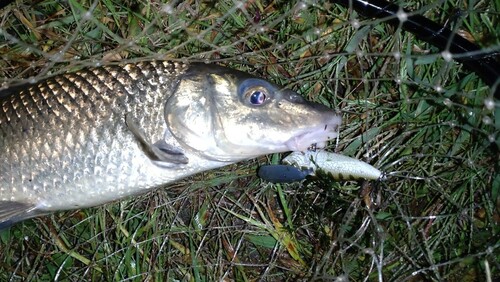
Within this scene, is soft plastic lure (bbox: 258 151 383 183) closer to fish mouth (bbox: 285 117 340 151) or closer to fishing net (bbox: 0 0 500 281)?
fishing net (bbox: 0 0 500 281)

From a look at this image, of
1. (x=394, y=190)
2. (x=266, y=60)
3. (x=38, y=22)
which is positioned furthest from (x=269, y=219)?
(x=38, y=22)

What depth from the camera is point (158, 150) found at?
224 cm

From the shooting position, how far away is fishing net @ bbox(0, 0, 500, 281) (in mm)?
2438

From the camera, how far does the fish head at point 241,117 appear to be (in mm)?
2236

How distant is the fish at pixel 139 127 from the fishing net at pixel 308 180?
0.17m

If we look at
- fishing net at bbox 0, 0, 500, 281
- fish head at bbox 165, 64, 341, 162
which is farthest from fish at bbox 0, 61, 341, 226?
fishing net at bbox 0, 0, 500, 281

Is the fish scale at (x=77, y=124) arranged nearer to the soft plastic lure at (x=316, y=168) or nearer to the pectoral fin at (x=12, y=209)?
the pectoral fin at (x=12, y=209)

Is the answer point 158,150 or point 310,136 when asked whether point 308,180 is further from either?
point 158,150

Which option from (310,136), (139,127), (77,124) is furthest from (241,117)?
(77,124)

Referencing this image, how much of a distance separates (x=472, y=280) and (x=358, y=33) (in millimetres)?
1221

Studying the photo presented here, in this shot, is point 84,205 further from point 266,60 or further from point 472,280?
Answer: point 472,280

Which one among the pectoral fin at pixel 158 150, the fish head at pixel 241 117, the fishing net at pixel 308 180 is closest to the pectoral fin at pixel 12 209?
the fishing net at pixel 308 180

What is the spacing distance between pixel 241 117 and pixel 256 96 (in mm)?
106

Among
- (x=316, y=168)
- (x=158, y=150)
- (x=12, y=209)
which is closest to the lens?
(x=158, y=150)
